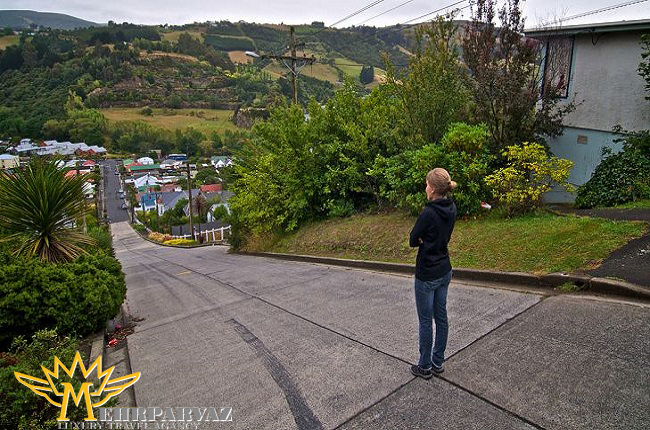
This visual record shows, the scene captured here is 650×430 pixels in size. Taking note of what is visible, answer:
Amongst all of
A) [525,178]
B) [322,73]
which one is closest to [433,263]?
[525,178]

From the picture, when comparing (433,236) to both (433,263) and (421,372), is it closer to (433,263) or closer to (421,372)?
(433,263)

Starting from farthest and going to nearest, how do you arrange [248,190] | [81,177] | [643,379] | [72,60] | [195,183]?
[72,60] → [195,183] → [248,190] → [81,177] → [643,379]

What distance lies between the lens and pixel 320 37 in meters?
152

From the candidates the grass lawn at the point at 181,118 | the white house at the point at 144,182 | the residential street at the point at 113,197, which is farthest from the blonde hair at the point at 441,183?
the grass lawn at the point at 181,118

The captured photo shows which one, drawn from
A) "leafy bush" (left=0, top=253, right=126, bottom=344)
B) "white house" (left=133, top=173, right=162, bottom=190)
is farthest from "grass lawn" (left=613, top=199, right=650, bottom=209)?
"white house" (left=133, top=173, right=162, bottom=190)

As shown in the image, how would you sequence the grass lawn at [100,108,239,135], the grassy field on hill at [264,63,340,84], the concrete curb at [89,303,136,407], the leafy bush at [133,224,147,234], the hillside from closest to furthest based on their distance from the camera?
1. the concrete curb at [89,303,136,407]
2. the leafy bush at [133,224,147,234]
3. the grassy field on hill at [264,63,340,84]
4. the hillside
5. the grass lawn at [100,108,239,135]

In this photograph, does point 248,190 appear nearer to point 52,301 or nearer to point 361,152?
point 361,152

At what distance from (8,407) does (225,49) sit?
672 ft

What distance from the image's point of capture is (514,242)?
22.0 ft

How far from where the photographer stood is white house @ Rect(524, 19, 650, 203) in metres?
10.2

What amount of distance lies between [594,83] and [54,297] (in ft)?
44.3

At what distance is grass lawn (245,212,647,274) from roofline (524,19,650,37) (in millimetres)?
5961

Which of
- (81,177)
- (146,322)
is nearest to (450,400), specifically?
(146,322)

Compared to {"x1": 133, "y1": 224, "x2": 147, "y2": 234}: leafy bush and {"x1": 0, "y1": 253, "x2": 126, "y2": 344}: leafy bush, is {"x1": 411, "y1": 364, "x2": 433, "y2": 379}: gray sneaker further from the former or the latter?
{"x1": 133, "y1": 224, "x2": 147, "y2": 234}: leafy bush
